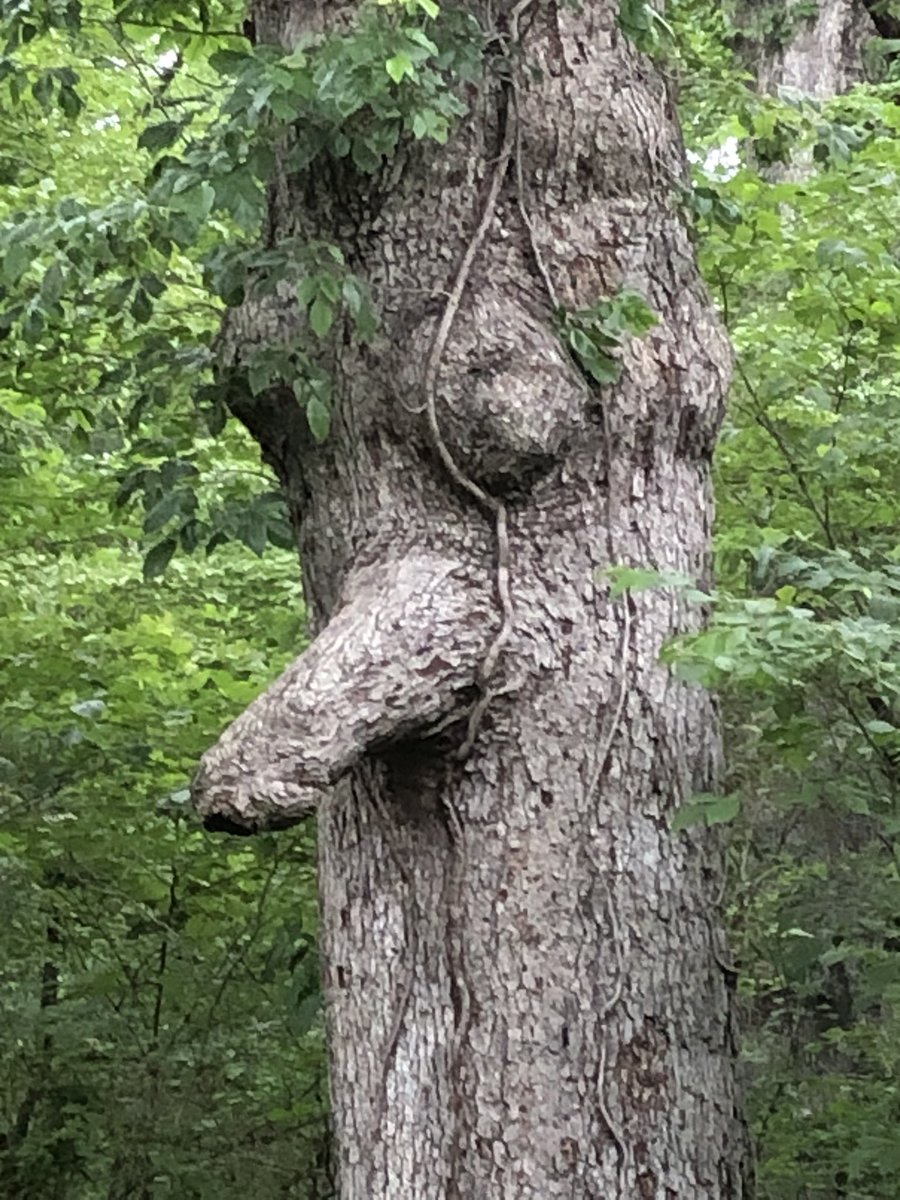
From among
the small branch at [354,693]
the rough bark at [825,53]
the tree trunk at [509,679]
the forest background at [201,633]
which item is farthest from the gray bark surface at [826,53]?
the small branch at [354,693]

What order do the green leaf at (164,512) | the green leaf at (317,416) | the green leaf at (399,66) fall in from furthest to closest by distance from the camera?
the green leaf at (164,512) → the green leaf at (317,416) → the green leaf at (399,66)

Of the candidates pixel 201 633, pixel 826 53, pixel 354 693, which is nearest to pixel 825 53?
pixel 826 53

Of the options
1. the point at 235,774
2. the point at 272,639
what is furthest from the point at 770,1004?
the point at 235,774

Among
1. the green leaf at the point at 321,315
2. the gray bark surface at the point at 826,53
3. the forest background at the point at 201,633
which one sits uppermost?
the gray bark surface at the point at 826,53

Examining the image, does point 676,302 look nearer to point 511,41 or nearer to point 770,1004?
point 511,41

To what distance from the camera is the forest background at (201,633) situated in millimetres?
3695

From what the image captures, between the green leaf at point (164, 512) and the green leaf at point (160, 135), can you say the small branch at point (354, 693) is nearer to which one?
the green leaf at point (164, 512)

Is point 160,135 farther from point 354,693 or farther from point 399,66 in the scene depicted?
point 354,693

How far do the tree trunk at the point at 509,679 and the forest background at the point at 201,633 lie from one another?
0.51 meters

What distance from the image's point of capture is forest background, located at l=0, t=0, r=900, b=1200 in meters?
3.70

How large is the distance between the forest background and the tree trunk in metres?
0.51

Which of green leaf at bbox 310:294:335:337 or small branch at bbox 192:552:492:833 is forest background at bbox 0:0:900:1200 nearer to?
green leaf at bbox 310:294:335:337

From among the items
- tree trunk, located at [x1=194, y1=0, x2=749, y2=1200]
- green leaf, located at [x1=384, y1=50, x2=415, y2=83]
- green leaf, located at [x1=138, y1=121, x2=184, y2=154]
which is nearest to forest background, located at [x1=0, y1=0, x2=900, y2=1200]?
green leaf, located at [x1=138, y1=121, x2=184, y2=154]

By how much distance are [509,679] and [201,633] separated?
256 centimetres
